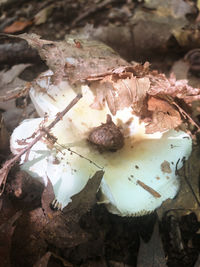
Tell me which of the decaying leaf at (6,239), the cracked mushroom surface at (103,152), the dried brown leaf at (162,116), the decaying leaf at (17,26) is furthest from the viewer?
the decaying leaf at (17,26)

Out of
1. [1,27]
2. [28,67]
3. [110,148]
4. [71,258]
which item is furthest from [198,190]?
[1,27]

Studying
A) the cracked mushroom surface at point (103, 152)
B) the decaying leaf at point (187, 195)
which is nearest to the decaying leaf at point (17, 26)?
the cracked mushroom surface at point (103, 152)

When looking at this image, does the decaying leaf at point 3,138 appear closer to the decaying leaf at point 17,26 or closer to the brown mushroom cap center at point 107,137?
the brown mushroom cap center at point 107,137

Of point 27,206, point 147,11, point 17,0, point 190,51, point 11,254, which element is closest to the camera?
point 11,254

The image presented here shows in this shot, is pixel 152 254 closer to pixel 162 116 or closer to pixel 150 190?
pixel 150 190

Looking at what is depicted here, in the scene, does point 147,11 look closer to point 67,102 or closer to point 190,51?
point 190,51

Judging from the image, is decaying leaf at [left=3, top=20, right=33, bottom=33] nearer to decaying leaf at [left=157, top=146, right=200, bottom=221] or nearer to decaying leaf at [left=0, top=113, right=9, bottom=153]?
decaying leaf at [left=0, top=113, right=9, bottom=153]
